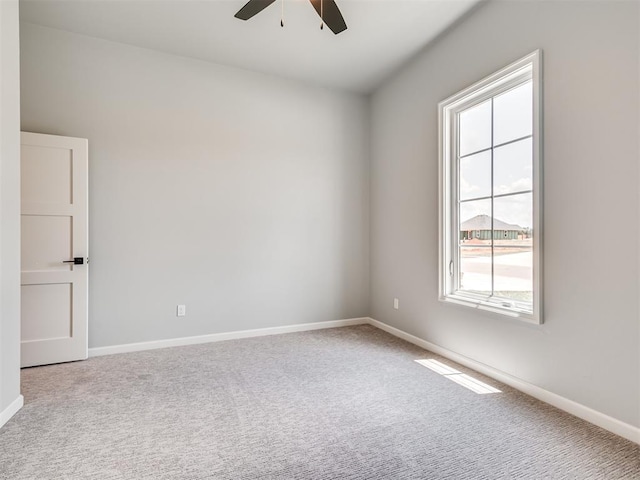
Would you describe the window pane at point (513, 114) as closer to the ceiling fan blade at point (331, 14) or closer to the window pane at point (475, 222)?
the window pane at point (475, 222)

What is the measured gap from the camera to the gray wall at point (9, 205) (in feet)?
6.87

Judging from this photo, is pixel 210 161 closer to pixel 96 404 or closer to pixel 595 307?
pixel 96 404

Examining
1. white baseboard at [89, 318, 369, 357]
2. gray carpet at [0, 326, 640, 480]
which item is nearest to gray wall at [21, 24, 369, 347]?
white baseboard at [89, 318, 369, 357]

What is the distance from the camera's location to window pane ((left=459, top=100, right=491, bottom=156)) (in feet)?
9.74

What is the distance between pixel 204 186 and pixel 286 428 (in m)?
2.67

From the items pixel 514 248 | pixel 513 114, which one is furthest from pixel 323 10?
pixel 514 248

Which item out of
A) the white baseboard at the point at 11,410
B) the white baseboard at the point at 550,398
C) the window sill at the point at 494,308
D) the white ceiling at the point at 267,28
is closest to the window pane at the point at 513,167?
the window sill at the point at 494,308

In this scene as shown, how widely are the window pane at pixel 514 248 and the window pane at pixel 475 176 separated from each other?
8.3 inches

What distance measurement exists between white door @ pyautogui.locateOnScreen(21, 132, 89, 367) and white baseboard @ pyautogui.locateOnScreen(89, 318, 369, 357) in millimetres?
251

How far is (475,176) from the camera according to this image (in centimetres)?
309

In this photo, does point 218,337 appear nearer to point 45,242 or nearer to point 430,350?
point 45,242

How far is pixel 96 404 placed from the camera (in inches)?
91.4

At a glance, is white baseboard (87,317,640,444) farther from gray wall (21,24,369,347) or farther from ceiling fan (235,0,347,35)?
ceiling fan (235,0,347,35)

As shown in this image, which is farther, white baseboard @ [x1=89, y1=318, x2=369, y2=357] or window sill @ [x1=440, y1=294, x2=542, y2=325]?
white baseboard @ [x1=89, y1=318, x2=369, y2=357]
